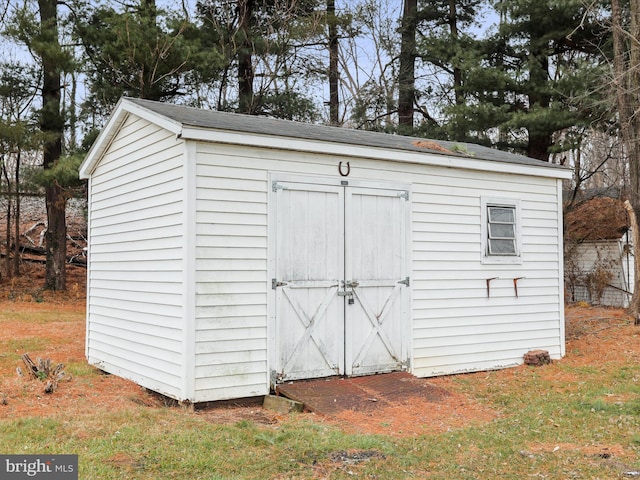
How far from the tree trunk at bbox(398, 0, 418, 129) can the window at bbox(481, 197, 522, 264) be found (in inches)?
458

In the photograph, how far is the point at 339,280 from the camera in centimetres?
721

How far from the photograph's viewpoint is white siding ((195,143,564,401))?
6.38 metres

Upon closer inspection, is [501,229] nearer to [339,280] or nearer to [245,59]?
[339,280]

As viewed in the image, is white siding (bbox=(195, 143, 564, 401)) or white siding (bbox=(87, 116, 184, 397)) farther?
white siding (bbox=(87, 116, 184, 397))

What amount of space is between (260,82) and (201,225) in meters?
13.6

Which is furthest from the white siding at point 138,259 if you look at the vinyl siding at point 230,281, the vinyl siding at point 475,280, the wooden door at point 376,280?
the vinyl siding at point 475,280

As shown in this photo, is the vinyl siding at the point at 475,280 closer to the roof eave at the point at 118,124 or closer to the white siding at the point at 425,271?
the white siding at the point at 425,271

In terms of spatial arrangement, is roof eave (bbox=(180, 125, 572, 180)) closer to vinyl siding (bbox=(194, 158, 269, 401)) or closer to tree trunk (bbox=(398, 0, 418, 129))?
vinyl siding (bbox=(194, 158, 269, 401))

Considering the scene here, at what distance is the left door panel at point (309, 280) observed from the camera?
268 inches

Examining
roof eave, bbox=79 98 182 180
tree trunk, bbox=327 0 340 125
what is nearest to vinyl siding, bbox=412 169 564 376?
roof eave, bbox=79 98 182 180

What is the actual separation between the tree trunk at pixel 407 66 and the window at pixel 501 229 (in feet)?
38.2

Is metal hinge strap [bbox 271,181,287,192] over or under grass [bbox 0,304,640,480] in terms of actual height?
over

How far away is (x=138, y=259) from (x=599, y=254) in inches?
579

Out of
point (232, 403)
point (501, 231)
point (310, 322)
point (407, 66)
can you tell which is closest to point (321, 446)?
point (232, 403)
